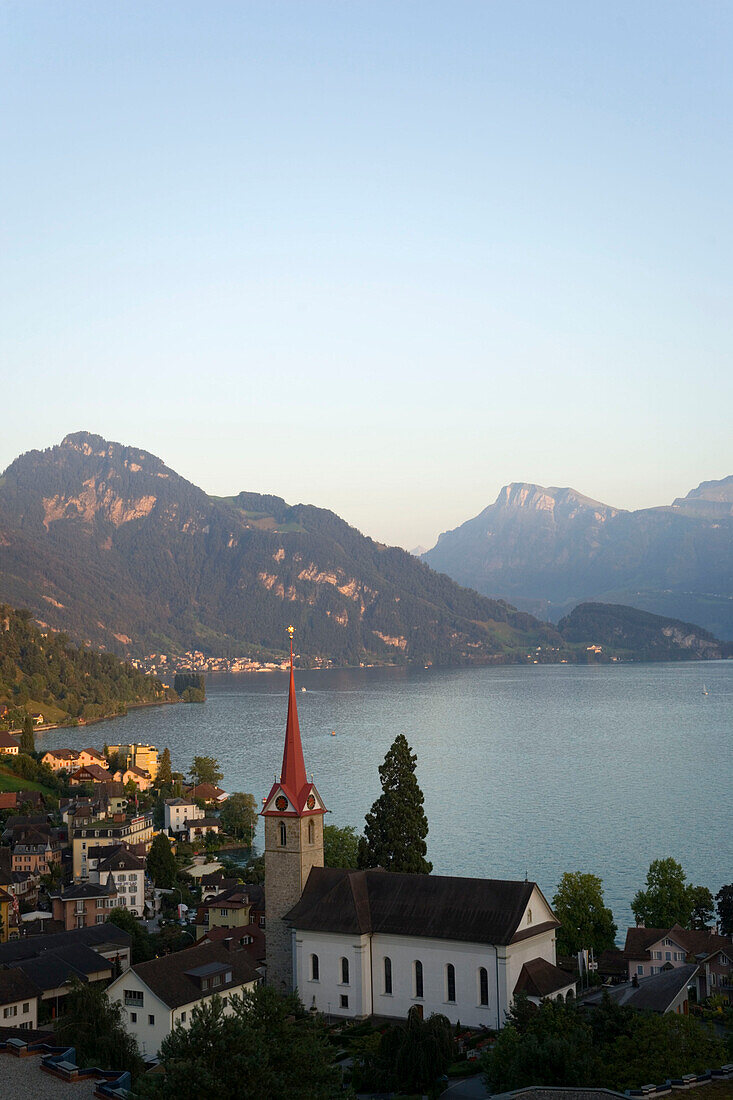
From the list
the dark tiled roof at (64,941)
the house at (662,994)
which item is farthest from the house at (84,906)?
the house at (662,994)

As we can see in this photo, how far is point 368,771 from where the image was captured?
315 ft

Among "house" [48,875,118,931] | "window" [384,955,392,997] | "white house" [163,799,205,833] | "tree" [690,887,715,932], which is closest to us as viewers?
"window" [384,955,392,997]

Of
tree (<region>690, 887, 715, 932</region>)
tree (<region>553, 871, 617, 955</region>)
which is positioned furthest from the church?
tree (<region>690, 887, 715, 932</region>)

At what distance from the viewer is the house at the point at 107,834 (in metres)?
64.4

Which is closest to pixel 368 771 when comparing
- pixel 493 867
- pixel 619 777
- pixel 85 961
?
pixel 619 777

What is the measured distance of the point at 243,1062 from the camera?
18703mm

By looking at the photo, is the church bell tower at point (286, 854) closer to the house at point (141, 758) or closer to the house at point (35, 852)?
the house at point (35, 852)

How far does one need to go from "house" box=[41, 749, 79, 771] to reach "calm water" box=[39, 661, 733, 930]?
33.3 ft

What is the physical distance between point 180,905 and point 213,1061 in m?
38.6

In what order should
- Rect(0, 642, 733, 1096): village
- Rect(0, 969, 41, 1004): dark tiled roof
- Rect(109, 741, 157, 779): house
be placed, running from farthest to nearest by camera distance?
Rect(109, 741, 157, 779): house, Rect(0, 969, 41, 1004): dark tiled roof, Rect(0, 642, 733, 1096): village

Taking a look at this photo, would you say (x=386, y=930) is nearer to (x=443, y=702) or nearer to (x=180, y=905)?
(x=180, y=905)

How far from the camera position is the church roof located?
32.2 m

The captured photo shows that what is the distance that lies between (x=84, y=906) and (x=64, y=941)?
1115 centimetres

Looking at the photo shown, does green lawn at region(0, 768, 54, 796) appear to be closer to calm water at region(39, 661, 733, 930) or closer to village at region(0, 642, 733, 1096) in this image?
calm water at region(39, 661, 733, 930)
